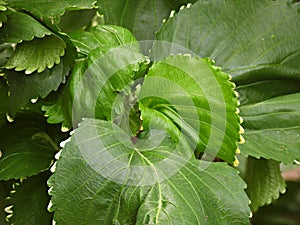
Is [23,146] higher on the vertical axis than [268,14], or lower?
lower

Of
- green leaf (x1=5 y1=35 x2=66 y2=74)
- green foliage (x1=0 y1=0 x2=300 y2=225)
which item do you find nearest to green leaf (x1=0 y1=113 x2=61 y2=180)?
green foliage (x1=0 y1=0 x2=300 y2=225)

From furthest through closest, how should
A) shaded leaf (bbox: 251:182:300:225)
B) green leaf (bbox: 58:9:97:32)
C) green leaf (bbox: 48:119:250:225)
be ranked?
shaded leaf (bbox: 251:182:300:225), green leaf (bbox: 58:9:97:32), green leaf (bbox: 48:119:250:225)

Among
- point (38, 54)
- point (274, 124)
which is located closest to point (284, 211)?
point (274, 124)

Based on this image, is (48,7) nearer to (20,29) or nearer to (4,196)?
(20,29)

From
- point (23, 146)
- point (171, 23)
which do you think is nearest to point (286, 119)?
point (171, 23)

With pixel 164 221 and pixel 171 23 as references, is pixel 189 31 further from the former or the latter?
pixel 164 221

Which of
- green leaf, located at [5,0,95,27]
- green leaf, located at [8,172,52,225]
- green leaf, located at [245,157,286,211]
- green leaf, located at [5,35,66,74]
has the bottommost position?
green leaf, located at [245,157,286,211]

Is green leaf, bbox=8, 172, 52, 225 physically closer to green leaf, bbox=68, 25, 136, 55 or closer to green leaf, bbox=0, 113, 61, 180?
green leaf, bbox=0, 113, 61, 180
